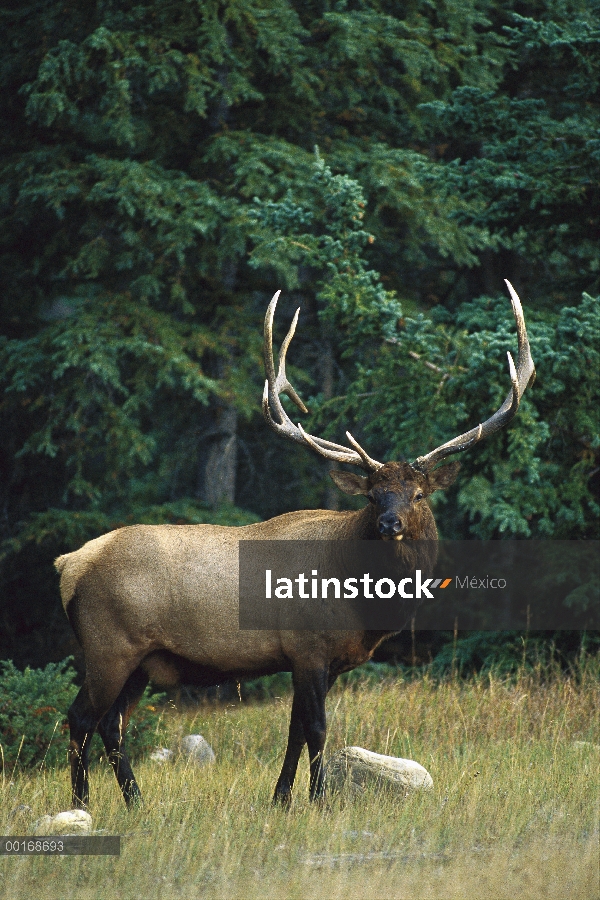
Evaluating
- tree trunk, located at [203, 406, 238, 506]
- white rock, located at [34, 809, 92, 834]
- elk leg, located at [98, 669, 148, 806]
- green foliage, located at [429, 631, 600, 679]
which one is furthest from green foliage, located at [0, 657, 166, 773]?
tree trunk, located at [203, 406, 238, 506]

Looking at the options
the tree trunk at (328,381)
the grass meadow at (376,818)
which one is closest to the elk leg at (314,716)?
the grass meadow at (376,818)

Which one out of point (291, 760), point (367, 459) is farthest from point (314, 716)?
point (367, 459)

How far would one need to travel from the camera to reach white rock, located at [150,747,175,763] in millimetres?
7879

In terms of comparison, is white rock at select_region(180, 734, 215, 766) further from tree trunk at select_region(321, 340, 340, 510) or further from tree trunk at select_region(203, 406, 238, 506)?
tree trunk at select_region(321, 340, 340, 510)

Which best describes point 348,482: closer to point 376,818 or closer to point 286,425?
point 286,425

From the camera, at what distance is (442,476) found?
6.82 meters

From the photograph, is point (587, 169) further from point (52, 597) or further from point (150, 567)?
point (52, 597)

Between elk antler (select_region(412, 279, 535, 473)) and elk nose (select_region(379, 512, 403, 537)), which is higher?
elk antler (select_region(412, 279, 535, 473))

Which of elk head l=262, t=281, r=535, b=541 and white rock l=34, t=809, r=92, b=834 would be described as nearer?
white rock l=34, t=809, r=92, b=834

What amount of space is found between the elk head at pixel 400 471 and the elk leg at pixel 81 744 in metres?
1.97

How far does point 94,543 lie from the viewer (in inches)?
271

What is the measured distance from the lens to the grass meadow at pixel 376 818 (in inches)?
190

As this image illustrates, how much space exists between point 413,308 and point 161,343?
287cm

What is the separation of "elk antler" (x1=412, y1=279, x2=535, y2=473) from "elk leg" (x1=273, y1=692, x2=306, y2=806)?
5.17ft
